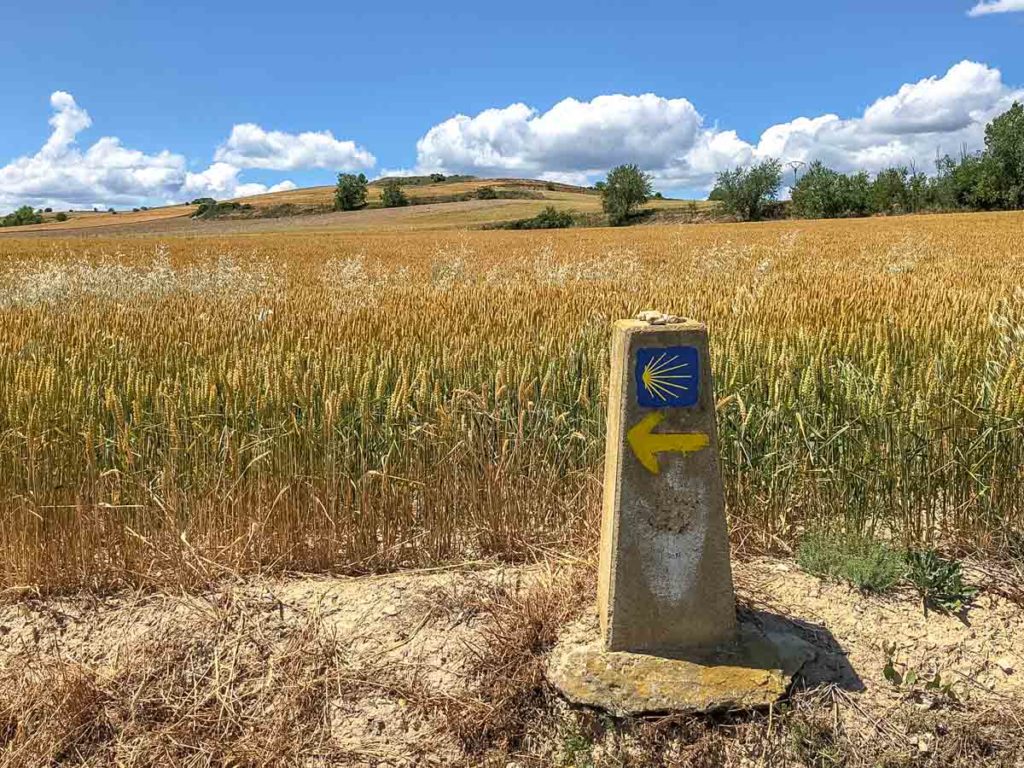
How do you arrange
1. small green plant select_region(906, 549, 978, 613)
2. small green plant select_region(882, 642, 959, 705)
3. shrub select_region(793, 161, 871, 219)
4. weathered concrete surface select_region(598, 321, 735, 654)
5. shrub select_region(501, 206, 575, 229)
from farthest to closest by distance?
shrub select_region(793, 161, 871, 219) → shrub select_region(501, 206, 575, 229) → small green plant select_region(906, 549, 978, 613) → small green plant select_region(882, 642, 959, 705) → weathered concrete surface select_region(598, 321, 735, 654)

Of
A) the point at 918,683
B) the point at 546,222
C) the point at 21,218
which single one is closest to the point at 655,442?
the point at 918,683

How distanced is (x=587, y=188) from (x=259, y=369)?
414ft

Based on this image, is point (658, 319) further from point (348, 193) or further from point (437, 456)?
point (348, 193)

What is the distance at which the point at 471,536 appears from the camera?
3.20 meters

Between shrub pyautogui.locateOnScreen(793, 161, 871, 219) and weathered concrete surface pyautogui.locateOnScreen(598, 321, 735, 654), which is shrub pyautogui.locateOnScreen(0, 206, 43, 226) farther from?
weathered concrete surface pyautogui.locateOnScreen(598, 321, 735, 654)

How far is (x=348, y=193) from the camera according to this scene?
297ft

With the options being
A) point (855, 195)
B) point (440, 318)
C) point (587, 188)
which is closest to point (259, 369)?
point (440, 318)

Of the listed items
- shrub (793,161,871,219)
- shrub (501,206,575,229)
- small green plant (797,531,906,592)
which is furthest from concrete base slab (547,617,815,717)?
shrub (793,161,871,219)

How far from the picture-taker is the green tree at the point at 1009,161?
61.0m

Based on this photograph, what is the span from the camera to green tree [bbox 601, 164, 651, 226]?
7831 centimetres

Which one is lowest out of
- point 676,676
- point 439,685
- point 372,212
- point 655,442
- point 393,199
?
point 439,685

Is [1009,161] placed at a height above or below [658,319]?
above

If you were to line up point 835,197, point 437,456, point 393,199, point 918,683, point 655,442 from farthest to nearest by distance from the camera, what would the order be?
point 393,199 < point 835,197 < point 437,456 < point 918,683 < point 655,442

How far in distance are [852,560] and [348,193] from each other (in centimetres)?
9333
